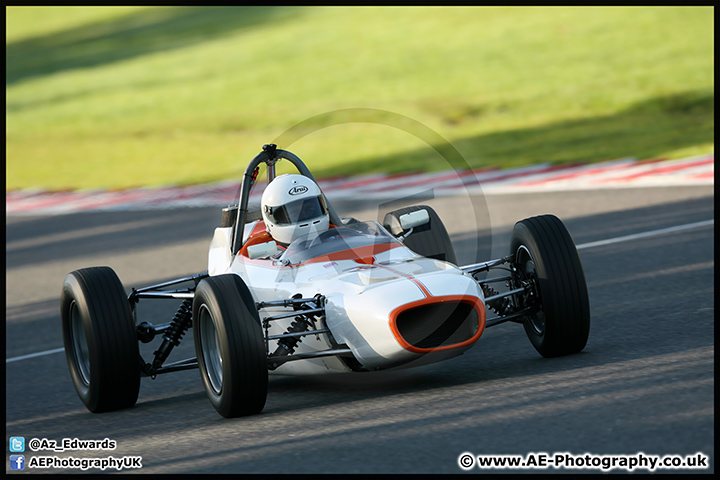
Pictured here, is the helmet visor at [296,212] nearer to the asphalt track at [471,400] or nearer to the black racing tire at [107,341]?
the asphalt track at [471,400]

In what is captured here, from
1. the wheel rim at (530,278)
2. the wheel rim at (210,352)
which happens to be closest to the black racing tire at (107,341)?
the wheel rim at (210,352)

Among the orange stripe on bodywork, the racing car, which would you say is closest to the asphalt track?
the racing car

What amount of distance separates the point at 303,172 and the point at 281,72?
25.7 metres

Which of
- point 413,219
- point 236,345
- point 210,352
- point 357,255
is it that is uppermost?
point 413,219

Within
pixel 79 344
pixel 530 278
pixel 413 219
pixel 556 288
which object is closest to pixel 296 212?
pixel 413 219

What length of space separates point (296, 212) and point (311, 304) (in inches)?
31.9

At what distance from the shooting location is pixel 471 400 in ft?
17.1

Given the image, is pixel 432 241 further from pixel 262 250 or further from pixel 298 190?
pixel 262 250

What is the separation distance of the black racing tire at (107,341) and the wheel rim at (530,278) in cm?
250

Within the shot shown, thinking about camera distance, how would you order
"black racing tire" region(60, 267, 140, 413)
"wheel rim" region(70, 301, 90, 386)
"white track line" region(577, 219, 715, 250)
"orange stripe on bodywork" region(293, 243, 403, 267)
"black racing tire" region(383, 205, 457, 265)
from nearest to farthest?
"orange stripe on bodywork" region(293, 243, 403, 267), "black racing tire" region(60, 267, 140, 413), "wheel rim" region(70, 301, 90, 386), "black racing tire" region(383, 205, 457, 265), "white track line" region(577, 219, 715, 250)

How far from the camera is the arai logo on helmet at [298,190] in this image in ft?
20.6

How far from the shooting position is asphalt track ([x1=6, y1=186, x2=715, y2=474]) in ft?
14.7

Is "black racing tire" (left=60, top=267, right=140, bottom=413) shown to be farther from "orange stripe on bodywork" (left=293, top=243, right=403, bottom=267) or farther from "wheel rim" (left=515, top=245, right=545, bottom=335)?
"wheel rim" (left=515, top=245, right=545, bottom=335)

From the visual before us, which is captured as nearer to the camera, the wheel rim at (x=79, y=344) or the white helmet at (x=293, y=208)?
the white helmet at (x=293, y=208)
